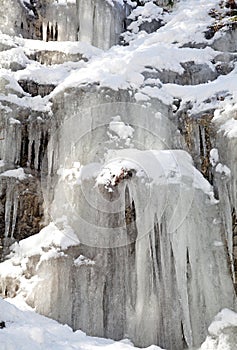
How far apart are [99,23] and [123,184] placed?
722 cm

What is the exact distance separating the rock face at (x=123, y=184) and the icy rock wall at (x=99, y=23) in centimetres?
172

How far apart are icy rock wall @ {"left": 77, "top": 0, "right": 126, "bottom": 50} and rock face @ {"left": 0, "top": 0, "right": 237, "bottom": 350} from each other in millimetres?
1722

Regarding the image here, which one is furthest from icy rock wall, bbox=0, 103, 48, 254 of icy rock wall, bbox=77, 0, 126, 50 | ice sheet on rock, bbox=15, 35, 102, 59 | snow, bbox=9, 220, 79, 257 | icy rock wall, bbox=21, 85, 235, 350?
icy rock wall, bbox=77, 0, 126, 50

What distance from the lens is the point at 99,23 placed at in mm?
14438

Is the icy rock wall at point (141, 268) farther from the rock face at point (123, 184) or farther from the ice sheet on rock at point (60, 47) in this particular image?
the ice sheet on rock at point (60, 47)

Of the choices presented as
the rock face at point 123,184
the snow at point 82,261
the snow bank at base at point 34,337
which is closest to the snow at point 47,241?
the rock face at point 123,184

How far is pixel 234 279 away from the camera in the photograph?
8555mm

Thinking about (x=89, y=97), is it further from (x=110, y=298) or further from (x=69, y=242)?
(x=110, y=298)

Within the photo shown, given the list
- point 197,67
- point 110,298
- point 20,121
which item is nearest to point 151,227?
point 110,298

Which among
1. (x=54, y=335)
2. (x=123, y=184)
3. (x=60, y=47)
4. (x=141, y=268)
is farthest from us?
(x=60, y=47)

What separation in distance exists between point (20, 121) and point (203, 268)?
5105 millimetres

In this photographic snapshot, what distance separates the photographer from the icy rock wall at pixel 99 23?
1417 centimetres

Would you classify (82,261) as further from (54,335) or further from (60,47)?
(60,47)

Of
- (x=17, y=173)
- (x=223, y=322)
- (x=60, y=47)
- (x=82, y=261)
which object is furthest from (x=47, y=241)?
(x=60, y=47)
